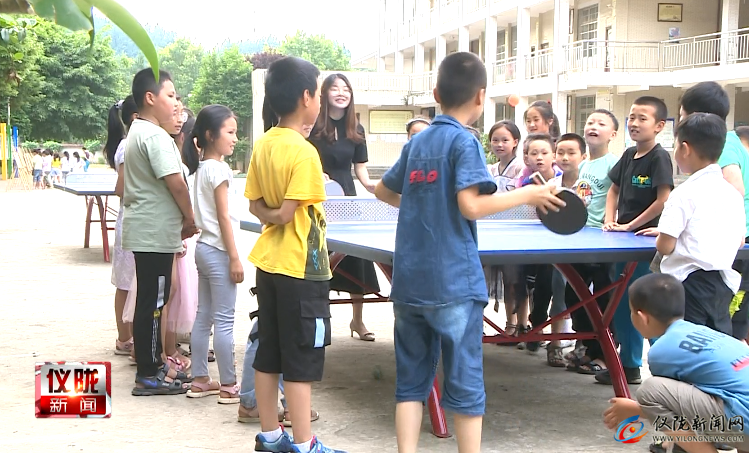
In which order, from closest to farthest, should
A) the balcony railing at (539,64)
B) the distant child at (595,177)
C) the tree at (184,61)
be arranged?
the distant child at (595,177) → the balcony railing at (539,64) → the tree at (184,61)

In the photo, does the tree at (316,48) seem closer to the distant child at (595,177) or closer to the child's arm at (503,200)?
the distant child at (595,177)

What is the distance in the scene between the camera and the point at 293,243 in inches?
131

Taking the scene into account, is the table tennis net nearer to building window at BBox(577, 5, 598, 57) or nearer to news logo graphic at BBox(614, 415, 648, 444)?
news logo graphic at BBox(614, 415, 648, 444)

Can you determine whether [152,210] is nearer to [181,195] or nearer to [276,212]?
[181,195]

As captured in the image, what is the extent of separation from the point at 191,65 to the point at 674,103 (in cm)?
11573

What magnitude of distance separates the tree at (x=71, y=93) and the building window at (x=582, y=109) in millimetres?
27634

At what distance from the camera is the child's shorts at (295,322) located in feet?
10.9

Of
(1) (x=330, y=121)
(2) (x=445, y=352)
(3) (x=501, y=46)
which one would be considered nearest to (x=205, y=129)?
(1) (x=330, y=121)

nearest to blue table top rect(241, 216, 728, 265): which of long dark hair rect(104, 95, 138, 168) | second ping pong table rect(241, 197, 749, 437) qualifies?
second ping pong table rect(241, 197, 749, 437)

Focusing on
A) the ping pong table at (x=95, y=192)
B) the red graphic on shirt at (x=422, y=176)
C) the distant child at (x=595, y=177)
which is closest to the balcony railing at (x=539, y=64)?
the ping pong table at (x=95, y=192)

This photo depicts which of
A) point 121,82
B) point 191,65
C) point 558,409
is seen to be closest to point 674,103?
point 558,409

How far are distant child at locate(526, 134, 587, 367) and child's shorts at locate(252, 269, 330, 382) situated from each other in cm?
231

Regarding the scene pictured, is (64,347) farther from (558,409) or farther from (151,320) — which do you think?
(558,409)

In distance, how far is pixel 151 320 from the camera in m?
4.41
